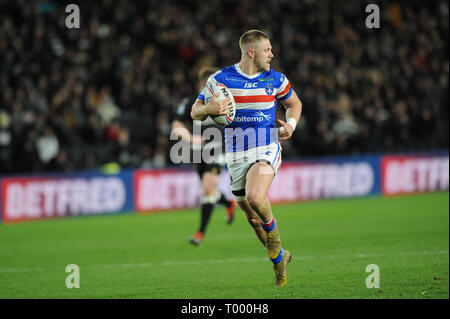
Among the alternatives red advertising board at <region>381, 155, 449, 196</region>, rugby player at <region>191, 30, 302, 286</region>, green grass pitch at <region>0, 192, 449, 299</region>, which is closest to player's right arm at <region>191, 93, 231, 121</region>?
rugby player at <region>191, 30, 302, 286</region>

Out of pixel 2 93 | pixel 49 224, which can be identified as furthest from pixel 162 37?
pixel 49 224

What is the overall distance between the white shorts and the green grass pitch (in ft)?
3.43

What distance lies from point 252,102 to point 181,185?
35.4ft

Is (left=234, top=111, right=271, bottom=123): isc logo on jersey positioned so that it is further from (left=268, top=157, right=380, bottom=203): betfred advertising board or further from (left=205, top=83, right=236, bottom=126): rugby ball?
(left=268, top=157, right=380, bottom=203): betfred advertising board

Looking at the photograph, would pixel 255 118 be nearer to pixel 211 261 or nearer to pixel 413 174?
pixel 211 261

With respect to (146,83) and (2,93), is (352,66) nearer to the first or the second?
(146,83)

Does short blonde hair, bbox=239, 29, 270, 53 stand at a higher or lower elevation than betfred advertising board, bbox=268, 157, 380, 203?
higher

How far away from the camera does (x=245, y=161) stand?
7672 mm

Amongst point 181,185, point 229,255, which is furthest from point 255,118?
point 181,185

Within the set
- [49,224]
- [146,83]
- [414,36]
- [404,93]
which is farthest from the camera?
[414,36]

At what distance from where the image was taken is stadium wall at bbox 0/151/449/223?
53.7 feet

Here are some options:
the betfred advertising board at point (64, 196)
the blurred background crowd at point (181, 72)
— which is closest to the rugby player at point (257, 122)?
the betfred advertising board at point (64, 196)

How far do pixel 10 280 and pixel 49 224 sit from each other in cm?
708
